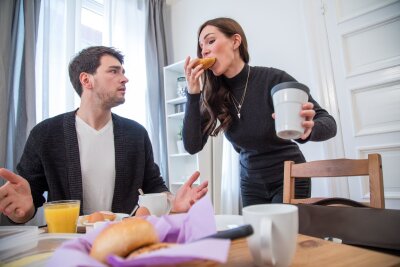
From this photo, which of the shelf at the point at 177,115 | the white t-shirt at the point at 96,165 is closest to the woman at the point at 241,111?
the white t-shirt at the point at 96,165

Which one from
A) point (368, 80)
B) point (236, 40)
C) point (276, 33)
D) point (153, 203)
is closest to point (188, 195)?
point (153, 203)

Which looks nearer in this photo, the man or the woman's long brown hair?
the man

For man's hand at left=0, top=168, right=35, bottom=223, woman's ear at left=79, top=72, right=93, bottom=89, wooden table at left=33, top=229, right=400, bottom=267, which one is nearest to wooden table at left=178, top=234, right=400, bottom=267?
wooden table at left=33, top=229, right=400, bottom=267

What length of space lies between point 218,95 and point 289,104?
71 cm

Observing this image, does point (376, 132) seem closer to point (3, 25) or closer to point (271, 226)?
point (271, 226)

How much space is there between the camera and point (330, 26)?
6.99 ft

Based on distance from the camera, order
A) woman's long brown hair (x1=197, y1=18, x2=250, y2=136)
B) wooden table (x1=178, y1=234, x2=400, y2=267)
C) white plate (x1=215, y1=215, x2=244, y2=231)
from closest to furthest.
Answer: wooden table (x1=178, y1=234, x2=400, y2=267), white plate (x1=215, y1=215, x2=244, y2=231), woman's long brown hair (x1=197, y1=18, x2=250, y2=136)

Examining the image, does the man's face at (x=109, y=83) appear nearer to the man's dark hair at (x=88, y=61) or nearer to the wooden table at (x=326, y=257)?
the man's dark hair at (x=88, y=61)

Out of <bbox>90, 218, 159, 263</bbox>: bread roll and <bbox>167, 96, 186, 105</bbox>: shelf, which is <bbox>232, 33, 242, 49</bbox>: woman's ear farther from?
<bbox>167, 96, 186, 105</bbox>: shelf

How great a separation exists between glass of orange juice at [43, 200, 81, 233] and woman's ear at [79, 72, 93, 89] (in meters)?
1.06

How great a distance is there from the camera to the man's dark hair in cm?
165

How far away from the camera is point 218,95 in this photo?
137 cm

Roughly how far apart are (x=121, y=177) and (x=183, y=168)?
6.21ft

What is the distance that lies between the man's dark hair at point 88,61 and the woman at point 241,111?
2.15 ft
